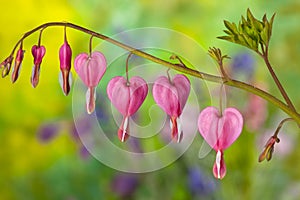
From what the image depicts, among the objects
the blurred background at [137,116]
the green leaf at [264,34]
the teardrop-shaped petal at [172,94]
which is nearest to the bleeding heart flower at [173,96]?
the teardrop-shaped petal at [172,94]

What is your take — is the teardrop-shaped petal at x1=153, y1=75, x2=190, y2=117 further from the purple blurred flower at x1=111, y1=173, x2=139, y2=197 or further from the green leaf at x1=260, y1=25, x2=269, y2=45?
the purple blurred flower at x1=111, y1=173, x2=139, y2=197

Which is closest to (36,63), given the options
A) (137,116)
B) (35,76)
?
(35,76)

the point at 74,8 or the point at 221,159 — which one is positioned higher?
the point at 74,8

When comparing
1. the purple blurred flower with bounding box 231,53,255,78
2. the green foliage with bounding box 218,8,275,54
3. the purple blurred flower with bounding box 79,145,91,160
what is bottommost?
the purple blurred flower with bounding box 79,145,91,160

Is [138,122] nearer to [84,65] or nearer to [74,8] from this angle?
[74,8]

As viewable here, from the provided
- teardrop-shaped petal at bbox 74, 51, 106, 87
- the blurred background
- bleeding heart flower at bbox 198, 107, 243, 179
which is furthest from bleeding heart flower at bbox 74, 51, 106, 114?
the blurred background

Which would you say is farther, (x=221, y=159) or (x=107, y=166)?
(x=107, y=166)

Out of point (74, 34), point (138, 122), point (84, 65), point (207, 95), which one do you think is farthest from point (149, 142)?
point (84, 65)

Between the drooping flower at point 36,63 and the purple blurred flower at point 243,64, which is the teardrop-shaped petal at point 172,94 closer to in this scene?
the drooping flower at point 36,63
